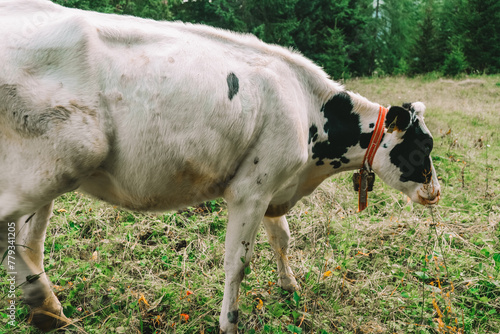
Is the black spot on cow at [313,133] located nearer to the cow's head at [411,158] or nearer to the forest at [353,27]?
the cow's head at [411,158]

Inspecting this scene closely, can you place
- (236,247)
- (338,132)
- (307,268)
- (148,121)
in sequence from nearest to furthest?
1. (148,121)
2. (236,247)
3. (338,132)
4. (307,268)

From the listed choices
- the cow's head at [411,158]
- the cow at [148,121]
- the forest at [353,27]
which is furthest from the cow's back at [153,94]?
the forest at [353,27]

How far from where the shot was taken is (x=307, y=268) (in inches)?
150

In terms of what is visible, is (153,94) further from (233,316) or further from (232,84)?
(233,316)

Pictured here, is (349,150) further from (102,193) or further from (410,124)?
(102,193)

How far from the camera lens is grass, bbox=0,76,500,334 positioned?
10.1 ft

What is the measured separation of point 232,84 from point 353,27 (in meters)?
22.1

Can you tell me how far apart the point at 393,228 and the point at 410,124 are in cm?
169

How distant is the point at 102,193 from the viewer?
267 centimetres

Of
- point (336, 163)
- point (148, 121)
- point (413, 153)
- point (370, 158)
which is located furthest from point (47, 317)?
point (413, 153)

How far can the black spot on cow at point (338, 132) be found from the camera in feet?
10.5

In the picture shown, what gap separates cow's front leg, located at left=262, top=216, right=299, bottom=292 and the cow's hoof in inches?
71.3

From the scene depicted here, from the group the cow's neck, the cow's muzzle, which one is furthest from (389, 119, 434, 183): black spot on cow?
the cow's neck

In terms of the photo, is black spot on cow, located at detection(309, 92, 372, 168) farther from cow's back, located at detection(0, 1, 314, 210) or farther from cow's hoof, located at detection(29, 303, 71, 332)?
cow's hoof, located at detection(29, 303, 71, 332)
